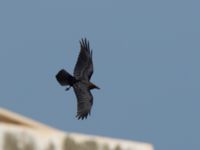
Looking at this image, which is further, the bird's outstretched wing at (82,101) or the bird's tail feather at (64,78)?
the bird's outstretched wing at (82,101)

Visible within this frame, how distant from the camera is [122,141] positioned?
8.80 meters

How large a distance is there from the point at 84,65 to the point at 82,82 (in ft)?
2.66

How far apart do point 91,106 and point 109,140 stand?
909cm

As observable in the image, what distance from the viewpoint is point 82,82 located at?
17.6 meters

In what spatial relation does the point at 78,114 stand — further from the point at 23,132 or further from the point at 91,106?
the point at 23,132

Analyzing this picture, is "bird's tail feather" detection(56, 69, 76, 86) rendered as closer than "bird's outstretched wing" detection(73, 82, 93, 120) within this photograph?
Yes

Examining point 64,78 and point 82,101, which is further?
point 82,101

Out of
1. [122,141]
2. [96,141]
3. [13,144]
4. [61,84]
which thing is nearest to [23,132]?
[13,144]

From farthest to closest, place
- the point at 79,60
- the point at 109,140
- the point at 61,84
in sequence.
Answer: the point at 79,60 < the point at 61,84 < the point at 109,140

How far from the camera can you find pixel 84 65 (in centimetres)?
1827

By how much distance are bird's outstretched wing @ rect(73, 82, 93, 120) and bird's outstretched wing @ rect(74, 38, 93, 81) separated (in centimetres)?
28

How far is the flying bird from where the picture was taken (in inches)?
660

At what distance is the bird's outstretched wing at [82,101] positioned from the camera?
57.1 ft

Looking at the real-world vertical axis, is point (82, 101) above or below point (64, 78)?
below
